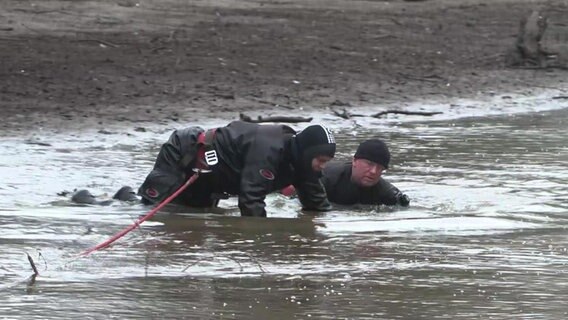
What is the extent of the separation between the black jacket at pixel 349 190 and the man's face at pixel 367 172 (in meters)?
0.08

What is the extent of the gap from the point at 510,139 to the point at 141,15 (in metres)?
8.26

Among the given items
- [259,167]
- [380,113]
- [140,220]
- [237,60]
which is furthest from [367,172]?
[237,60]

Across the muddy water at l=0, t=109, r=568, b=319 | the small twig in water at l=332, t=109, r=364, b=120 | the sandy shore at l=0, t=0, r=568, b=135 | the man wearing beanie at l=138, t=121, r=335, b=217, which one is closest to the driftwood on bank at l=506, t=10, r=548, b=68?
the sandy shore at l=0, t=0, r=568, b=135

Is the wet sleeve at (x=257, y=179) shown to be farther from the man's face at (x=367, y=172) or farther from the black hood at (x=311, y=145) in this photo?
the man's face at (x=367, y=172)

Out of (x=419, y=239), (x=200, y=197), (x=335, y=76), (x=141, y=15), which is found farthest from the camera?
(x=141, y=15)

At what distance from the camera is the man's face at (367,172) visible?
10875 mm

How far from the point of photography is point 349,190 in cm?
1110

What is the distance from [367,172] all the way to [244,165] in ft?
4.12

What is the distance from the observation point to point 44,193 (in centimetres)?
1120

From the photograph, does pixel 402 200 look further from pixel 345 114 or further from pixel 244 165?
pixel 345 114

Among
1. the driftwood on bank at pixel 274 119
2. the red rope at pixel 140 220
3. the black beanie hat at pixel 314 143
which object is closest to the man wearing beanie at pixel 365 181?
the black beanie hat at pixel 314 143

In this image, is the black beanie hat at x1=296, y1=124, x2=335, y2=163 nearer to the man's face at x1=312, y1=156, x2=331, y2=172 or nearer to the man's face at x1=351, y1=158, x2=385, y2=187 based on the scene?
the man's face at x1=312, y1=156, x2=331, y2=172

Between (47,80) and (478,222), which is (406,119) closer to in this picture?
(47,80)

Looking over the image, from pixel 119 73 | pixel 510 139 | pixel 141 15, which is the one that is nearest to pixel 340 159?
pixel 510 139
